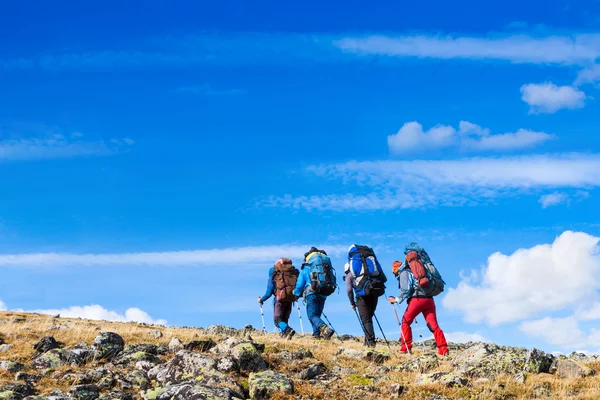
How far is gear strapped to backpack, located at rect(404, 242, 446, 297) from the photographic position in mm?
17734

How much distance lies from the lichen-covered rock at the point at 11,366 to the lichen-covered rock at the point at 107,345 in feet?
5.64

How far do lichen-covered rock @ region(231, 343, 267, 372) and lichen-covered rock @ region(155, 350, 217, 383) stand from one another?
67 cm

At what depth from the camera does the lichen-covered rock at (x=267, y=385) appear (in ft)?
40.1

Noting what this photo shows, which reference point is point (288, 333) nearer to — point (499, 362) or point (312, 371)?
point (312, 371)

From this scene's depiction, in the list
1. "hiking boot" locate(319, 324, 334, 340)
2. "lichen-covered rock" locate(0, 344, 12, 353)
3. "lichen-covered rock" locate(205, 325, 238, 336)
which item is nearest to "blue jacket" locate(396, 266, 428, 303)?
"hiking boot" locate(319, 324, 334, 340)

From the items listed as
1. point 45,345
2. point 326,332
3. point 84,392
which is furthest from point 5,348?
point 326,332

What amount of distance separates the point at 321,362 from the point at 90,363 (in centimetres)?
537

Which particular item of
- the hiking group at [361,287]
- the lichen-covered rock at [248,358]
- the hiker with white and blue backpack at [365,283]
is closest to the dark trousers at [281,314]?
the hiking group at [361,287]

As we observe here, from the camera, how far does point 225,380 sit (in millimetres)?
12609

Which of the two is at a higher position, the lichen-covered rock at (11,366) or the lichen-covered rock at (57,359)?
the lichen-covered rock at (57,359)

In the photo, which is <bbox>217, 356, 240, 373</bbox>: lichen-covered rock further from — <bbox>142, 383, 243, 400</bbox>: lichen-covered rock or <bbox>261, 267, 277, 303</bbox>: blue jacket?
<bbox>261, 267, 277, 303</bbox>: blue jacket

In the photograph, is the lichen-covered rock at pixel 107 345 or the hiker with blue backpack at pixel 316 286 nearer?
the lichen-covered rock at pixel 107 345

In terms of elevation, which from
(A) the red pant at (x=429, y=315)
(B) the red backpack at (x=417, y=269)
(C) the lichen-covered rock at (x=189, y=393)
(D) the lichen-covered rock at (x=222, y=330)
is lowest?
(C) the lichen-covered rock at (x=189, y=393)

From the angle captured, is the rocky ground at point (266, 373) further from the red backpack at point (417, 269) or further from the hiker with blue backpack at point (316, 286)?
the hiker with blue backpack at point (316, 286)
